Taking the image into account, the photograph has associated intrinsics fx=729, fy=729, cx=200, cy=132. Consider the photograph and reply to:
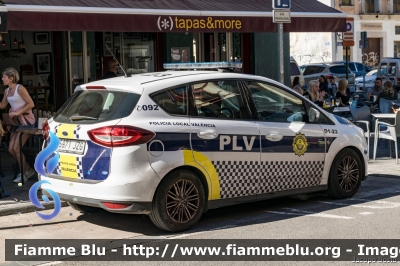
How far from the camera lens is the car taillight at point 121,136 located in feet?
23.8

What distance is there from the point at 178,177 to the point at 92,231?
1224mm

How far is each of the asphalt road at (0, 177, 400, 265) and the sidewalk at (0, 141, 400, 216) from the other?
5.2 inches

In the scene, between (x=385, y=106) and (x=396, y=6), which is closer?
(x=385, y=106)

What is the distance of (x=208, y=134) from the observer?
7875 millimetres

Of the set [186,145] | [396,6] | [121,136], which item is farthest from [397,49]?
[121,136]

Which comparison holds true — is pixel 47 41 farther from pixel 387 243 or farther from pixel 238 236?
pixel 387 243

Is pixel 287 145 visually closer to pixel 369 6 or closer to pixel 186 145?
pixel 186 145

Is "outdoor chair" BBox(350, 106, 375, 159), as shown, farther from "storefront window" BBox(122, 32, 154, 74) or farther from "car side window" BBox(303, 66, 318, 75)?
"car side window" BBox(303, 66, 318, 75)

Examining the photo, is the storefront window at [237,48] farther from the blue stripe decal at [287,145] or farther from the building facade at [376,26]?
the building facade at [376,26]

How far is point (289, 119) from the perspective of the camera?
28.8 ft

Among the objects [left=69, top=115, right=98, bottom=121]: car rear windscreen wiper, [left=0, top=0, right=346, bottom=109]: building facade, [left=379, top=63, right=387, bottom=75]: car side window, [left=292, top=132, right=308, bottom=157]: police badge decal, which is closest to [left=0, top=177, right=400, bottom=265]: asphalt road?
[left=292, top=132, right=308, bottom=157]: police badge decal

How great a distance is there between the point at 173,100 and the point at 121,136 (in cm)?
87

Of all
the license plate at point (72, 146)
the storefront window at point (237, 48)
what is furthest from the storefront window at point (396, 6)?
the license plate at point (72, 146)

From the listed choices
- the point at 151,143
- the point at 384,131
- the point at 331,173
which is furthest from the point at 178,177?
the point at 384,131
